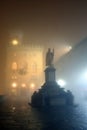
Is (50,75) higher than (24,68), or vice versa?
(24,68)

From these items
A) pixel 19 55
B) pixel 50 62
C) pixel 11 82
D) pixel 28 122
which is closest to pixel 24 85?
pixel 11 82

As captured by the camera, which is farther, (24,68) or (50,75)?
(24,68)

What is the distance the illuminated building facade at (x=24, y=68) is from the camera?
4203 inches

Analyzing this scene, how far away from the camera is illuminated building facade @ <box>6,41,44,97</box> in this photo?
350ft

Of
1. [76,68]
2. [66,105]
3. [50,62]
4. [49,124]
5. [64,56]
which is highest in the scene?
[64,56]

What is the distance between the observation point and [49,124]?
27.3 meters

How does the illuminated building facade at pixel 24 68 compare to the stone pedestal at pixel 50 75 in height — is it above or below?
above

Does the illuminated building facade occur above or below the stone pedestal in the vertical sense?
above

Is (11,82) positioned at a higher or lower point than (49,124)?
higher

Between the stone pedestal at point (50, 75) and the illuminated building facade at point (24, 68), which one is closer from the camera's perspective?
the stone pedestal at point (50, 75)

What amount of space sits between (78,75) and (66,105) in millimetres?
54776

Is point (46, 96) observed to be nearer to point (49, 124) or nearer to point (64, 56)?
point (49, 124)

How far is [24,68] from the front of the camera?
110 metres

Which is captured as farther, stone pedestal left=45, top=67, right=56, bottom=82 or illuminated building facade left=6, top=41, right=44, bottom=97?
illuminated building facade left=6, top=41, right=44, bottom=97
